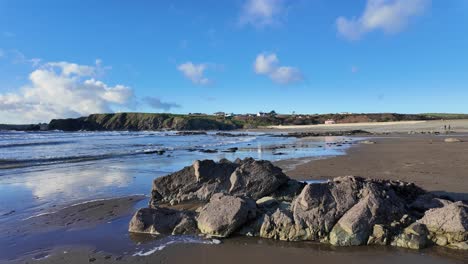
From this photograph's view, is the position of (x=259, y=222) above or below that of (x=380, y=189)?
below

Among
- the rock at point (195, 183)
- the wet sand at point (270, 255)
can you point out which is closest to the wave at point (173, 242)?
the wet sand at point (270, 255)

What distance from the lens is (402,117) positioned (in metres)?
136

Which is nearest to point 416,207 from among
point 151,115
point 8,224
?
point 8,224

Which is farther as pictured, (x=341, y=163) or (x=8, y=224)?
(x=341, y=163)

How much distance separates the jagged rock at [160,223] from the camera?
8.09 metres

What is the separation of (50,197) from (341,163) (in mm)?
13547

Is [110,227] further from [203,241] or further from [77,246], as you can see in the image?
[203,241]

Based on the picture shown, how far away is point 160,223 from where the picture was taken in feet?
27.1

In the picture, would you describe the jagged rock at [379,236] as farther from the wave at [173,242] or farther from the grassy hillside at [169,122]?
the grassy hillside at [169,122]

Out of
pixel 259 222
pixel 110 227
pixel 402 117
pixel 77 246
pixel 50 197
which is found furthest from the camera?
pixel 402 117

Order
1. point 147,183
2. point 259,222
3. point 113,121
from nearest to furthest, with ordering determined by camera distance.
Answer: point 259,222, point 147,183, point 113,121

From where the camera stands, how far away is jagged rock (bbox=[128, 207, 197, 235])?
26.5ft

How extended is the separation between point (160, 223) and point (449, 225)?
5568 mm

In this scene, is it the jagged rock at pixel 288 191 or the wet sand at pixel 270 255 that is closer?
the wet sand at pixel 270 255
